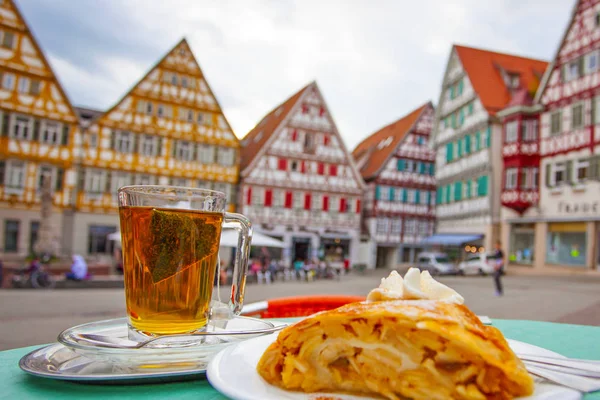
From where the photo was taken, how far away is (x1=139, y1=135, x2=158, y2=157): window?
24.9 metres

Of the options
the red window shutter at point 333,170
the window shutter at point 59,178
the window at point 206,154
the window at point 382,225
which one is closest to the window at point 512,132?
the red window shutter at point 333,170

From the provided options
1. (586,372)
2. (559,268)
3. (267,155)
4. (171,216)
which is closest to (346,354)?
(586,372)

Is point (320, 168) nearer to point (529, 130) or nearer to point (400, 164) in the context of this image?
point (400, 164)

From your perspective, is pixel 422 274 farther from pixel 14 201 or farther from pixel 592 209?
pixel 14 201

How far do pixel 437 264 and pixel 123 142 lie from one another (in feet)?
54.8

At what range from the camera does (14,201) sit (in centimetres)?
2233

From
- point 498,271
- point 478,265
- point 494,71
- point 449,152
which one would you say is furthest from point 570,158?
point 498,271

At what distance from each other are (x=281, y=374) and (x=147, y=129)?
2535cm

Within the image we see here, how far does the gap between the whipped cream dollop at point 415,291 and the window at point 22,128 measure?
24.6 m

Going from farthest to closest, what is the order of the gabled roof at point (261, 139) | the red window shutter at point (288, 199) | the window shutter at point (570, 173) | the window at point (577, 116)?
the gabled roof at point (261, 139) < the red window shutter at point (288, 199) < the window shutter at point (570, 173) < the window at point (577, 116)

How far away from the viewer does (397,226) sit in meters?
31.9

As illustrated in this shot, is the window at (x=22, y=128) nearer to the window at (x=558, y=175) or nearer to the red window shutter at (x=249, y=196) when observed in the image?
the red window shutter at (x=249, y=196)

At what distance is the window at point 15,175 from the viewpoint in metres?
22.2

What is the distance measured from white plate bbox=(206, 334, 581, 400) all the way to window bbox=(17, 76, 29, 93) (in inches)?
969
